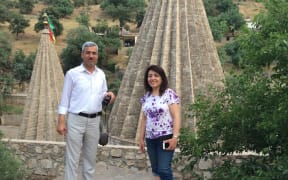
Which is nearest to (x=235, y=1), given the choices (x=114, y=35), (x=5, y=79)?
(x=114, y=35)

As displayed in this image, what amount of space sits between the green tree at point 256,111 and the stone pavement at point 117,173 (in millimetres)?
2123

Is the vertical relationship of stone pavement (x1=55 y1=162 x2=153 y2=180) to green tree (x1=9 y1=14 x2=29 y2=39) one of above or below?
below

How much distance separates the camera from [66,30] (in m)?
58.1

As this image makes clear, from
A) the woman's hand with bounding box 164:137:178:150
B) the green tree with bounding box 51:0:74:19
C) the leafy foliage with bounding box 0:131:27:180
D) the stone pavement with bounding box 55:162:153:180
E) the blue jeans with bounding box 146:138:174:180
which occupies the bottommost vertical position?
the stone pavement with bounding box 55:162:153:180

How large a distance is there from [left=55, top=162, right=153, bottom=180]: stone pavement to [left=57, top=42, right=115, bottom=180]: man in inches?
106

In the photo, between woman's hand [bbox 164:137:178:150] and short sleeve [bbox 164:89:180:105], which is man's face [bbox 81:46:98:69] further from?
woman's hand [bbox 164:137:178:150]

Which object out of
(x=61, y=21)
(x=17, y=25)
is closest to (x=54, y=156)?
(x=17, y=25)

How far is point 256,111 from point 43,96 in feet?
33.1

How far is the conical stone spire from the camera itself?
36.4 feet

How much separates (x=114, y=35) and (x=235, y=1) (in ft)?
95.4

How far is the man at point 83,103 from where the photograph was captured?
472 centimetres

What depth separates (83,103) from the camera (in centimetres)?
475

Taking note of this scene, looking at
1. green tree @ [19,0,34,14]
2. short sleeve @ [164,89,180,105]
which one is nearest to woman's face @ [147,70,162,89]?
short sleeve @ [164,89,180,105]

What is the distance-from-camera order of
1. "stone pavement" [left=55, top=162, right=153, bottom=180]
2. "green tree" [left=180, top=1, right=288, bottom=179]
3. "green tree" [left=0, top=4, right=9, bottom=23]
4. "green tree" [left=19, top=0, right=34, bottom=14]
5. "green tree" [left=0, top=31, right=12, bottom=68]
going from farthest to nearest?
"green tree" [left=19, top=0, right=34, bottom=14], "green tree" [left=0, top=4, right=9, bottom=23], "green tree" [left=0, top=31, right=12, bottom=68], "stone pavement" [left=55, top=162, right=153, bottom=180], "green tree" [left=180, top=1, right=288, bottom=179]
